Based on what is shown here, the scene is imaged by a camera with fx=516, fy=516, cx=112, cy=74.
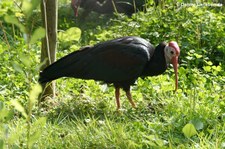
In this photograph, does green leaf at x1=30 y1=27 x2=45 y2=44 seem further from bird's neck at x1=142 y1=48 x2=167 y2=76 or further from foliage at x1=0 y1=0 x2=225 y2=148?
bird's neck at x1=142 y1=48 x2=167 y2=76

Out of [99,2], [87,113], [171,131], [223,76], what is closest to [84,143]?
[171,131]

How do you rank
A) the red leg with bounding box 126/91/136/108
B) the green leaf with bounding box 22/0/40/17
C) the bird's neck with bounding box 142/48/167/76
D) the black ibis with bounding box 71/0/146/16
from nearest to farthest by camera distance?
the green leaf with bounding box 22/0/40/17 < the red leg with bounding box 126/91/136/108 < the bird's neck with bounding box 142/48/167/76 < the black ibis with bounding box 71/0/146/16

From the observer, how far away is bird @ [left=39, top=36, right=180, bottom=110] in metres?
4.34

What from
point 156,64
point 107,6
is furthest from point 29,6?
point 107,6

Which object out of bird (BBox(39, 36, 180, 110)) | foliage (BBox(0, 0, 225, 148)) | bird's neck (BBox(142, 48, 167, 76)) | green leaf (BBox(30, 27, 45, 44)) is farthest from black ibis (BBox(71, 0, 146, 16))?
green leaf (BBox(30, 27, 45, 44))

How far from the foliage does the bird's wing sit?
0.24 metres

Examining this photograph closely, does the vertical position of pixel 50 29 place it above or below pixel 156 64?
above

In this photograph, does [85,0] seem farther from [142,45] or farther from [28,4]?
[28,4]

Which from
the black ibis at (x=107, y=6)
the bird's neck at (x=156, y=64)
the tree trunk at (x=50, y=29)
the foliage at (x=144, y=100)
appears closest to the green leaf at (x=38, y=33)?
the foliage at (x=144, y=100)

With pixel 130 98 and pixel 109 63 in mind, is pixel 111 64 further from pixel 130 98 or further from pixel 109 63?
pixel 130 98

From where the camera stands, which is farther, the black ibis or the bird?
the black ibis

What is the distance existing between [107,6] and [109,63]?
442 cm

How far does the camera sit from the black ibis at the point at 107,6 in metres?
8.50

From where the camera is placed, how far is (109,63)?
440 cm
